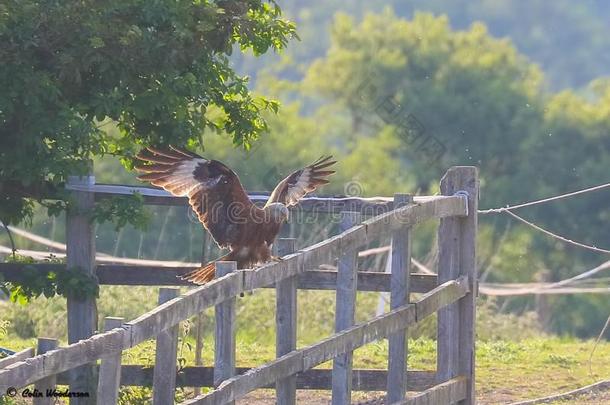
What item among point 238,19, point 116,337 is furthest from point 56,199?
point 116,337

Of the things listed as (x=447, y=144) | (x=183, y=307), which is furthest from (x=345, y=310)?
(x=447, y=144)

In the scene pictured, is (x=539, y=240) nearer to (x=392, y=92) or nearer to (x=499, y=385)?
(x=392, y=92)

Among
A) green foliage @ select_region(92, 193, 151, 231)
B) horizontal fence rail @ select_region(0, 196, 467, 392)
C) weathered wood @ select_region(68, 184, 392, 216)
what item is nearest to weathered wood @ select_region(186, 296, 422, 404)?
horizontal fence rail @ select_region(0, 196, 467, 392)

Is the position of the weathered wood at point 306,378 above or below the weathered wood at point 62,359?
below

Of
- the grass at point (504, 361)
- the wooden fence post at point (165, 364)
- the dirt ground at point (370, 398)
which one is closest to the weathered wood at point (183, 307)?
the wooden fence post at point (165, 364)

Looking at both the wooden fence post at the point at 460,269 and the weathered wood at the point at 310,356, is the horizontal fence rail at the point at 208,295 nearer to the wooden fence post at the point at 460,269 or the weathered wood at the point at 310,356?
the wooden fence post at the point at 460,269

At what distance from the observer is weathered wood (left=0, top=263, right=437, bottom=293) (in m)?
6.74

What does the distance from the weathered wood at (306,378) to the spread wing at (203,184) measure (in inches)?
30.8

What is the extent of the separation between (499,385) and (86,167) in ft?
11.1

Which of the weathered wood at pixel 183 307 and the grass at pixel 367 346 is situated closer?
the weathered wood at pixel 183 307

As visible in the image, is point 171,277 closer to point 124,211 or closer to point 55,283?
point 124,211

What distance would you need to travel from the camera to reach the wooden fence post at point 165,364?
4.45 meters

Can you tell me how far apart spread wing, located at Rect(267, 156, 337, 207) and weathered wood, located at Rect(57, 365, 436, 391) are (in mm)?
922

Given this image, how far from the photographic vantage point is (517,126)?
102ft
